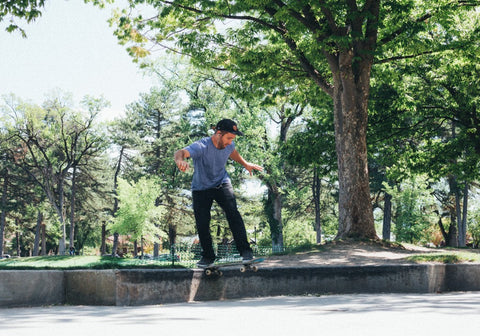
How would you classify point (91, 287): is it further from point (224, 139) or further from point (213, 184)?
point (224, 139)

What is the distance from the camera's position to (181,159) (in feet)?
18.7

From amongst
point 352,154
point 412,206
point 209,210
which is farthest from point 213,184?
point 412,206

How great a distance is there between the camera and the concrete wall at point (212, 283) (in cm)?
594

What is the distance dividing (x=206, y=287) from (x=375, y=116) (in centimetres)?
1388

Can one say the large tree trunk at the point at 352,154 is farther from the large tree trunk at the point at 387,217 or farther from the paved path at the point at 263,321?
the large tree trunk at the point at 387,217

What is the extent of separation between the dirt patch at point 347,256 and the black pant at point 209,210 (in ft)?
7.52

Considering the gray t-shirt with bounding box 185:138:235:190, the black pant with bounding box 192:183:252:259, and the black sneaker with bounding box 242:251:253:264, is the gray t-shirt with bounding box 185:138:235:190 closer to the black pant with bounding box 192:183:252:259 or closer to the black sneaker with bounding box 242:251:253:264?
the black pant with bounding box 192:183:252:259

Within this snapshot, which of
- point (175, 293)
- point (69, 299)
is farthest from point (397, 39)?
point (69, 299)

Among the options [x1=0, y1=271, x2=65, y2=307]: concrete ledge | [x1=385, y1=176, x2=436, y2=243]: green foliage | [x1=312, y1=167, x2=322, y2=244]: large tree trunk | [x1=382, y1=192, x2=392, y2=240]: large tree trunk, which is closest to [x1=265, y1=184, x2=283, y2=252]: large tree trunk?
[x1=312, y1=167, x2=322, y2=244]: large tree trunk

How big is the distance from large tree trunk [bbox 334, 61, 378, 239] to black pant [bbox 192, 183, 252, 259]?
22.8ft

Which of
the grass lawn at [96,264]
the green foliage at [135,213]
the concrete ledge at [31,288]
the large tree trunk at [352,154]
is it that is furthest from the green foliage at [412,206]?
the concrete ledge at [31,288]

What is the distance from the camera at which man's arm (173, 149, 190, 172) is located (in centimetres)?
559

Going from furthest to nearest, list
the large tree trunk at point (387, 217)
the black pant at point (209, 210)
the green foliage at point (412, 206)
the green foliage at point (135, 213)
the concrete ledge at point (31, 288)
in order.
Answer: the large tree trunk at point (387, 217)
the green foliage at point (412, 206)
the green foliage at point (135, 213)
the black pant at point (209, 210)
the concrete ledge at point (31, 288)

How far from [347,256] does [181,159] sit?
225 inches
